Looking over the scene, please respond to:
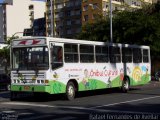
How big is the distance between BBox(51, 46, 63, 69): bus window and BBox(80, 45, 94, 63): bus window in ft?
6.09

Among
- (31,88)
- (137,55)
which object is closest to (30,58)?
(31,88)

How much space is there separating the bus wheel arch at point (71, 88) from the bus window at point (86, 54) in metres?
1.24

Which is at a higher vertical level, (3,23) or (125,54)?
(3,23)

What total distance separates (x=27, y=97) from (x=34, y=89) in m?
3.03

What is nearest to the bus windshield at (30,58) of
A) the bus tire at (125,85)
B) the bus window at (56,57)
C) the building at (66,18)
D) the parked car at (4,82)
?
the bus window at (56,57)

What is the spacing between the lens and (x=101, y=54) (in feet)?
75.4

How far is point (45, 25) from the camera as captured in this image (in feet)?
388

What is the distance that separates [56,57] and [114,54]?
226 inches

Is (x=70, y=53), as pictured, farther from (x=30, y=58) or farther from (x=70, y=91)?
(x=30, y=58)

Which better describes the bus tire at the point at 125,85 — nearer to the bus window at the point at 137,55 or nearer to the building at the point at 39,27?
the bus window at the point at 137,55

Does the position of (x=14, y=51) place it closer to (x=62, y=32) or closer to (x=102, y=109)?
(x=102, y=109)

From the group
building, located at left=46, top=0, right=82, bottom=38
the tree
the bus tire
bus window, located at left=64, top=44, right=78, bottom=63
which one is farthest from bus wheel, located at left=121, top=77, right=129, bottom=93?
building, located at left=46, top=0, right=82, bottom=38

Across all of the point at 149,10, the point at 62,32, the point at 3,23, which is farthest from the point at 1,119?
the point at 3,23

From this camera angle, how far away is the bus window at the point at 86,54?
21275 mm
